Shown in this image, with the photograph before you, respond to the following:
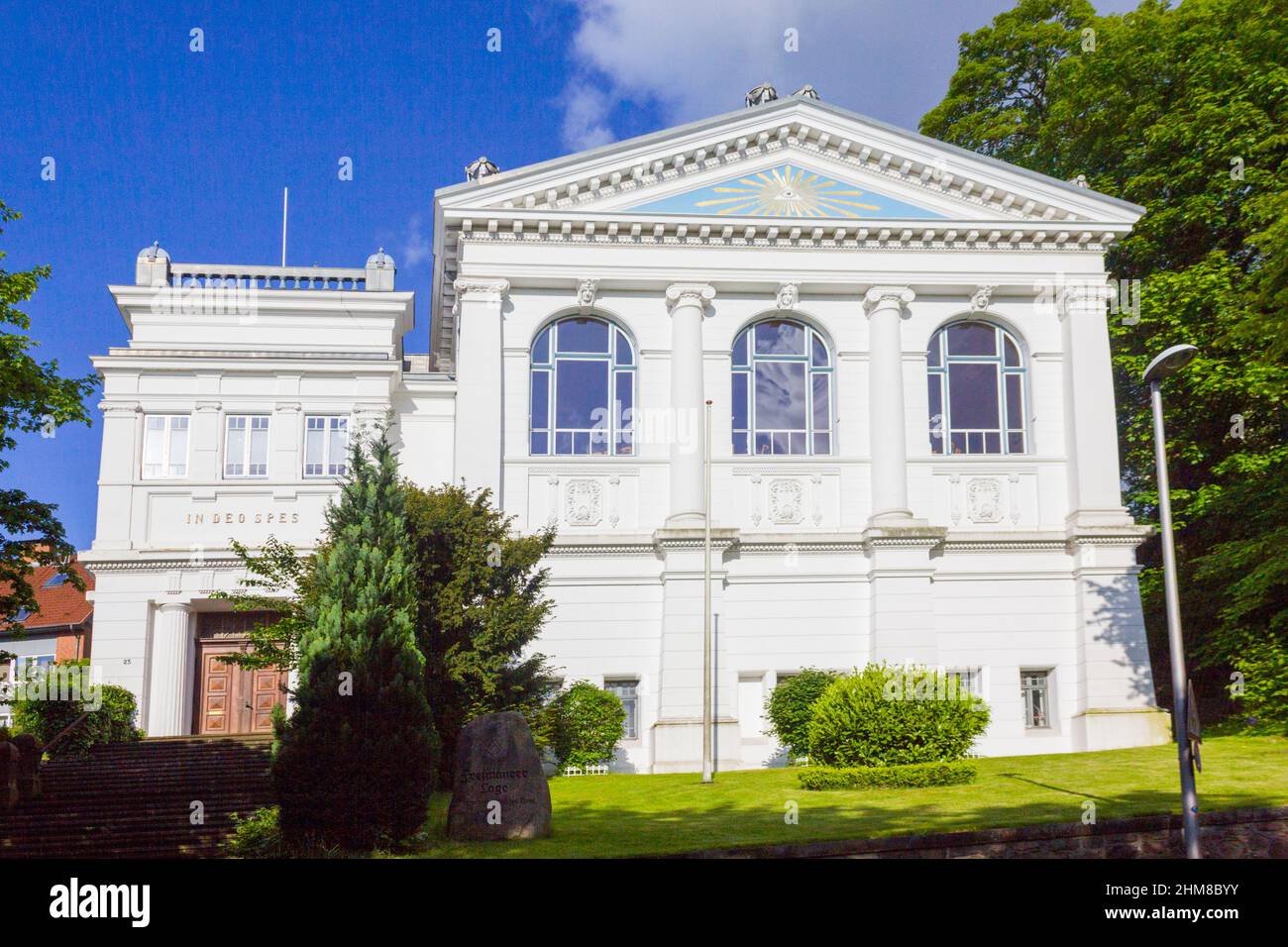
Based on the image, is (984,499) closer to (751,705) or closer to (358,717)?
(751,705)

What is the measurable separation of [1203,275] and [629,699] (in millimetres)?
18255

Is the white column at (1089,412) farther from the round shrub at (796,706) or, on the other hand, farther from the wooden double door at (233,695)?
the wooden double door at (233,695)

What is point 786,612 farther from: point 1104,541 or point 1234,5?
point 1234,5

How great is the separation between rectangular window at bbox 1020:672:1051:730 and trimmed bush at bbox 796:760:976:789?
9818 millimetres

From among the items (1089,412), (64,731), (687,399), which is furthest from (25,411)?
(1089,412)

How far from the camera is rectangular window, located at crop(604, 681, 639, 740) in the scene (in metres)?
30.4

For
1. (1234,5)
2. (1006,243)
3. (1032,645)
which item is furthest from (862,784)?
(1234,5)

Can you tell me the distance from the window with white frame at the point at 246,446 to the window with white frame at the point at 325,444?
1.04m

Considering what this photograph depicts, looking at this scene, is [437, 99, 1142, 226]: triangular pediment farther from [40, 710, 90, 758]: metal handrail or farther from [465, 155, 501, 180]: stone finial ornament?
[40, 710, 90, 758]: metal handrail

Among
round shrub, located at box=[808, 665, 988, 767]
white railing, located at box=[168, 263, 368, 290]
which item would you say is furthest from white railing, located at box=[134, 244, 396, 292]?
round shrub, located at box=[808, 665, 988, 767]

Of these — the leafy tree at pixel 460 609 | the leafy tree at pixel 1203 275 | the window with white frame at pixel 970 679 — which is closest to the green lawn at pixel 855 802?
the leafy tree at pixel 460 609

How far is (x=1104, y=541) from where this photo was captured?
104 ft
